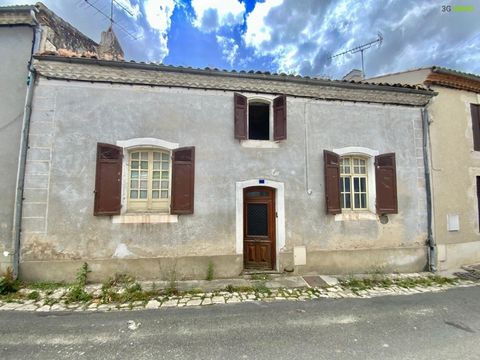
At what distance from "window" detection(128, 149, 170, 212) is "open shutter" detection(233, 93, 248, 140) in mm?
1912

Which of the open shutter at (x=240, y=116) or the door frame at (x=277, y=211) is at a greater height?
the open shutter at (x=240, y=116)

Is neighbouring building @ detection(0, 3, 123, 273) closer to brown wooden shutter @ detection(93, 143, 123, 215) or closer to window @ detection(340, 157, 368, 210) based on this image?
brown wooden shutter @ detection(93, 143, 123, 215)

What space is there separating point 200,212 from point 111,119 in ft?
10.3

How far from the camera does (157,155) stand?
20.5ft

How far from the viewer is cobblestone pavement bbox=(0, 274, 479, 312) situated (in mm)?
4578

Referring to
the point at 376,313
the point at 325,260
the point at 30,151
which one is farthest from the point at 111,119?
the point at 376,313

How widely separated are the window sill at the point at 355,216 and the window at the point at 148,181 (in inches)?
182

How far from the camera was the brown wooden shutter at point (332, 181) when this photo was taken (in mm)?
6554

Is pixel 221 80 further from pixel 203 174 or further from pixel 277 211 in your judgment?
pixel 277 211

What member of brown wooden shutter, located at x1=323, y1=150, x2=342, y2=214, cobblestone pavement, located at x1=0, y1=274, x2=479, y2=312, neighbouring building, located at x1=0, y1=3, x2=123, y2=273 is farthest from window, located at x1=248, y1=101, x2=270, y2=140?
neighbouring building, located at x1=0, y1=3, x2=123, y2=273

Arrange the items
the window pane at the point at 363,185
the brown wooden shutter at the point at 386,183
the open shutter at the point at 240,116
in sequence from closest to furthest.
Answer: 1. the open shutter at the point at 240,116
2. the brown wooden shutter at the point at 386,183
3. the window pane at the point at 363,185

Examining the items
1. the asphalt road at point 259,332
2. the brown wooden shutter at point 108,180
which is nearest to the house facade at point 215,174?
the brown wooden shutter at point 108,180

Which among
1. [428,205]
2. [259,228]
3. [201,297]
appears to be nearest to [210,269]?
[201,297]

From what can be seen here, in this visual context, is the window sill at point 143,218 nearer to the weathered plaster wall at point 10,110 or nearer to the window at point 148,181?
the window at point 148,181
